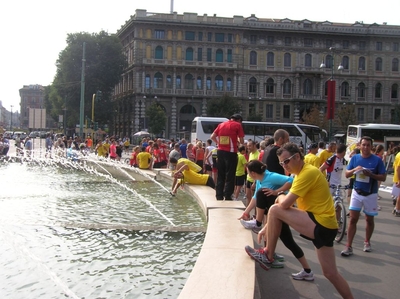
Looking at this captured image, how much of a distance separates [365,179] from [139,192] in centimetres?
754

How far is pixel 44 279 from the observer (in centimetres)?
521

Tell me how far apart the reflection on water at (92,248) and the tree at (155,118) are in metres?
49.4

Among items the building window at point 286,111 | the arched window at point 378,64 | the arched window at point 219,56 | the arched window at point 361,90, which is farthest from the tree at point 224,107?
the arched window at point 378,64

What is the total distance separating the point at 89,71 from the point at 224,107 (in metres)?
18.9

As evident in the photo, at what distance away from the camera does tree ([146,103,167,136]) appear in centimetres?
6059

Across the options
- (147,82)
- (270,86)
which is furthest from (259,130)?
(270,86)

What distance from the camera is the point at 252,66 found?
68.8 metres

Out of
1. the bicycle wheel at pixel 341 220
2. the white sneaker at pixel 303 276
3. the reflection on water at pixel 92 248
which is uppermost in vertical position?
the bicycle wheel at pixel 341 220

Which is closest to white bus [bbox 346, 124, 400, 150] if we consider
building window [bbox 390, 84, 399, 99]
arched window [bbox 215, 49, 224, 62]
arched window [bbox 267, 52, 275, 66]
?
arched window [bbox 215, 49, 224, 62]

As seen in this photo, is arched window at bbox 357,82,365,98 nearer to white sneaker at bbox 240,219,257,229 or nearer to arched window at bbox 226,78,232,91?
arched window at bbox 226,78,232,91

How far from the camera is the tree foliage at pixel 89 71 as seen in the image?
5759 cm

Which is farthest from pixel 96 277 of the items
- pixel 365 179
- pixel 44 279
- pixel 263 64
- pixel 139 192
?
pixel 263 64

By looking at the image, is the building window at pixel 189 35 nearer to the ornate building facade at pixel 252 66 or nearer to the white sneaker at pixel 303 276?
the ornate building facade at pixel 252 66

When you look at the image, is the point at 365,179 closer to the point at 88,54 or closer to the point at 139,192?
the point at 139,192
